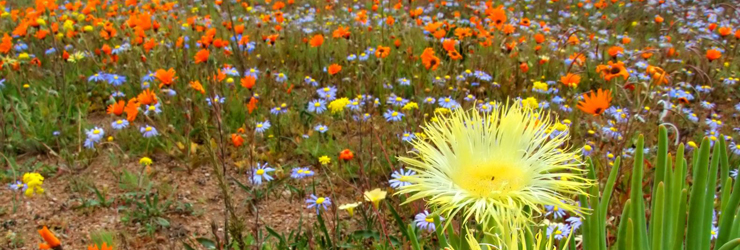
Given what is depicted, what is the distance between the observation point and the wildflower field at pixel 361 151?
93cm

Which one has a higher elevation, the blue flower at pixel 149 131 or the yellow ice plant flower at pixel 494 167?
the blue flower at pixel 149 131

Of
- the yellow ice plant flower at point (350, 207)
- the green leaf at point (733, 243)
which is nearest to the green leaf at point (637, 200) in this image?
the green leaf at point (733, 243)

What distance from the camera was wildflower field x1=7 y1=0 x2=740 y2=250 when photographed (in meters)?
0.93

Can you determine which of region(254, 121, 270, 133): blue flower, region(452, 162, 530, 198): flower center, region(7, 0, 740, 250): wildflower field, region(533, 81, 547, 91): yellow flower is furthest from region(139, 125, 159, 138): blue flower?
region(452, 162, 530, 198): flower center

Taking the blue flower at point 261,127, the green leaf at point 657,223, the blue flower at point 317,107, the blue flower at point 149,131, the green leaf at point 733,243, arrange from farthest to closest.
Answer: the blue flower at point 317,107
the blue flower at point 261,127
the blue flower at point 149,131
the green leaf at point 657,223
the green leaf at point 733,243

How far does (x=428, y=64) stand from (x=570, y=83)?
80 cm

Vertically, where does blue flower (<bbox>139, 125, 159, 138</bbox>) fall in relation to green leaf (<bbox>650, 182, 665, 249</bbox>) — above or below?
above

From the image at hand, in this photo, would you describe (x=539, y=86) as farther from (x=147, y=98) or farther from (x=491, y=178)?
(x=491, y=178)

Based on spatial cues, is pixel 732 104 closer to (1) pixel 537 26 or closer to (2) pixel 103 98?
(1) pixel 537 26

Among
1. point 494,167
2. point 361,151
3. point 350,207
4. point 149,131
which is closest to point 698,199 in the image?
point 494,167

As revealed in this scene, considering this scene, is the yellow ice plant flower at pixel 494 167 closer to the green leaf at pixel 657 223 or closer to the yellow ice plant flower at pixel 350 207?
the green leaf at pixel 657 223

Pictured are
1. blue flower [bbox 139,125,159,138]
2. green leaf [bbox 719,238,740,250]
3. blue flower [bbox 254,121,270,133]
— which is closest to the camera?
green leaf [bbox 719,238,740,250]

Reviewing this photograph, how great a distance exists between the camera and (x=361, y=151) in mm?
2182

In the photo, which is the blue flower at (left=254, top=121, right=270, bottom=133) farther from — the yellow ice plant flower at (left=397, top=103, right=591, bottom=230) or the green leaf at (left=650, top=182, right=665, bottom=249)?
the green leaf at (left=650, top=182, right=665, bottom=249)
